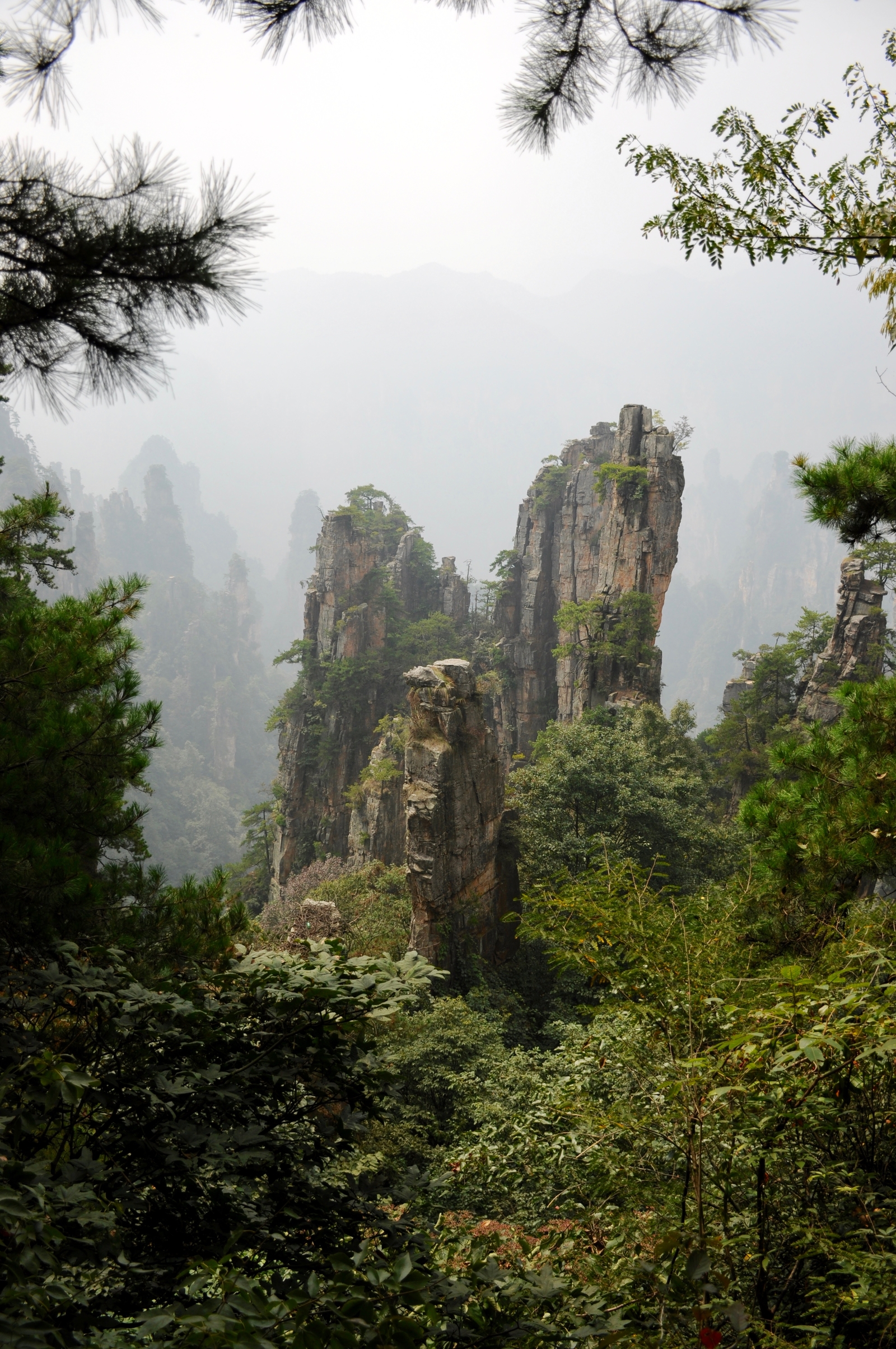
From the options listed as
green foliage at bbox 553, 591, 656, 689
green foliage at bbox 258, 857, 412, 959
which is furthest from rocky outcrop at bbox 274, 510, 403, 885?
green foliage at bbox 553, 591, 656, 689

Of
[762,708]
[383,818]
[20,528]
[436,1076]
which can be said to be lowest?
[436,1076]

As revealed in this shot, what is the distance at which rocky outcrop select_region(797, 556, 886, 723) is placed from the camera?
17.8 meters

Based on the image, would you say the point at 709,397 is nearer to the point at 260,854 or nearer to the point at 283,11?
the point at 260,854

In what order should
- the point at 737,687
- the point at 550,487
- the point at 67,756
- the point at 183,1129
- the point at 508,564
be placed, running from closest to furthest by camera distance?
1. the point at 183,1129
2. the point at 67,756
3. the point at 737,687
4. the point at 550,487
5. the point at 508,564

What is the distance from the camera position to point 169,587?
56.3m

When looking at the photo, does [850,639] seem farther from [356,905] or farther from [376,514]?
[376,514]

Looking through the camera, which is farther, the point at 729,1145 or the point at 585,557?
the point at 585,557

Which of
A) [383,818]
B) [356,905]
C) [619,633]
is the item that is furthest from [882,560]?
[356,905]

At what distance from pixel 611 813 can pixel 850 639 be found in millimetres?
9734

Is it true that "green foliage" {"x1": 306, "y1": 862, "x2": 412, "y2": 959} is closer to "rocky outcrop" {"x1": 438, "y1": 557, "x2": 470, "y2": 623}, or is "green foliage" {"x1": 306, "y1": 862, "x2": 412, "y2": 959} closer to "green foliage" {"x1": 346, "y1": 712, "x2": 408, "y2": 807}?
"green foliage" {"x1": 346, "y1": 712, "x2": 408, "y2": 807}

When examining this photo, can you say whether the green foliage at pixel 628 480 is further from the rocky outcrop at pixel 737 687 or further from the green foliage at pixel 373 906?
the green foliage at pixel 373 906

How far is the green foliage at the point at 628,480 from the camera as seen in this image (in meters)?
19.9

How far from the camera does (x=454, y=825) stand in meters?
11.0

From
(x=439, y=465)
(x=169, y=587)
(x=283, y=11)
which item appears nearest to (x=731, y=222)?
(x=283, y=11)
